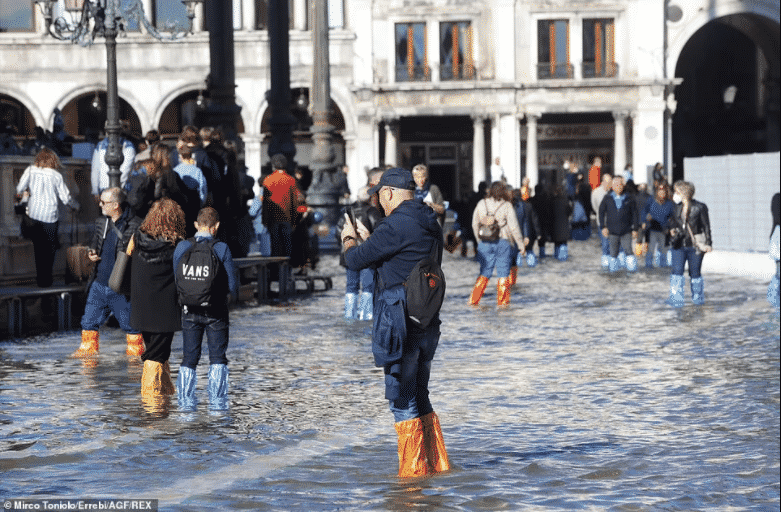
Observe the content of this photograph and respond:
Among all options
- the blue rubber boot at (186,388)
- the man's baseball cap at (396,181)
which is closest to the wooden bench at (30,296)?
the blue rubber boot at (186,388)

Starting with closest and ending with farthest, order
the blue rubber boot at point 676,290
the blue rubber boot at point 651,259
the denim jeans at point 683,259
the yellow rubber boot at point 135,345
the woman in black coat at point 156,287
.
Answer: the woman in black coat at point 156,287
the yellow rubber boot at point 135,345
the denim jeans at point 683,259
the blue rubber boot at point 676,290
the blue rubber boot at point 651,259

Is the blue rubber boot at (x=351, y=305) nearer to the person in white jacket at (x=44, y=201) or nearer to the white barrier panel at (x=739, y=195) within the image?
the person in white jacket at (x=44, y=201)

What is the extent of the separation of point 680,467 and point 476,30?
4291 centimetres

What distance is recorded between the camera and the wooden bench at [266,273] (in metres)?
16.9

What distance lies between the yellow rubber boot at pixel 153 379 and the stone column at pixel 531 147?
3935cm

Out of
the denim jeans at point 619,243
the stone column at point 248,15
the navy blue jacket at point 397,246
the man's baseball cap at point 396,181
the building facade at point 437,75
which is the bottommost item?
the denim jeans at point 619,243

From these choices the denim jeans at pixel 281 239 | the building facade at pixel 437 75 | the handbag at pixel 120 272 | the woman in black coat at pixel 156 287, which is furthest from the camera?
the building facade at pixel 437 75

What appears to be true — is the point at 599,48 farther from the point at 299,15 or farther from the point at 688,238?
the point at 688,238

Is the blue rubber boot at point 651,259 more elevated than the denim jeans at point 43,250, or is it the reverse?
the denim jeans at point 43,250

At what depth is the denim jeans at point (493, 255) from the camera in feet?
56.6

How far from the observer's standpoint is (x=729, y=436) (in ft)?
27.4

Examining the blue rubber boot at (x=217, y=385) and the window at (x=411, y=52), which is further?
the window at (x=411, y=52)

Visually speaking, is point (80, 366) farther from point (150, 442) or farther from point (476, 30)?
point (476, 30)

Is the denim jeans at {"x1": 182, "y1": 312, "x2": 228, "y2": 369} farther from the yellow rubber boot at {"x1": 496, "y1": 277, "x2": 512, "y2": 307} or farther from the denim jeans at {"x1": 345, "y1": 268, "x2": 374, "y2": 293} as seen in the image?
the yellow rubber boot at {"x1": 496, "y1": 277, "x2": 512, "y2": 307}
